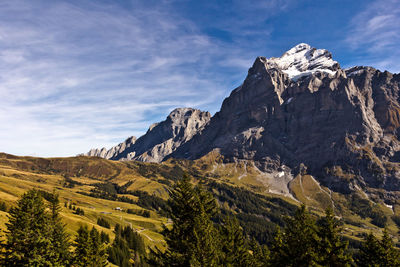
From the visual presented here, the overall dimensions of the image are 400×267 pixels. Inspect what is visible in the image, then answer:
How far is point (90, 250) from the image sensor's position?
147ft

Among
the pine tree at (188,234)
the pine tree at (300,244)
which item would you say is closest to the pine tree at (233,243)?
the pine tree at (300,244)

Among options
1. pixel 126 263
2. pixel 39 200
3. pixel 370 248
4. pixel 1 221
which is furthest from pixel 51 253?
pixel 126 263

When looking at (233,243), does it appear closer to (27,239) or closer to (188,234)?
(188,234)

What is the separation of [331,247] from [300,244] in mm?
2757

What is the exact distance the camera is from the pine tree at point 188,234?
73.2 feet

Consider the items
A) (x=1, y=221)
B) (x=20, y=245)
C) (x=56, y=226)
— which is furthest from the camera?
(x=1, y=221)

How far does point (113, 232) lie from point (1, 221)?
71.8 metres

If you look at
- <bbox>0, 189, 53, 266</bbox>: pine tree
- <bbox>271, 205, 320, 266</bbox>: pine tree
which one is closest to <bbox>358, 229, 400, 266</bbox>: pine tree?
<bbox>271, 205, 320, 266</bbox>: pine tree

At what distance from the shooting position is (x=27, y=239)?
35.6 m

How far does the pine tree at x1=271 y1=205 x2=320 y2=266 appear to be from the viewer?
82.3ft

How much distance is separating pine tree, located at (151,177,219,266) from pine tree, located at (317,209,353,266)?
10.3m

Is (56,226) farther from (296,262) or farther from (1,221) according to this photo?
(1,221)

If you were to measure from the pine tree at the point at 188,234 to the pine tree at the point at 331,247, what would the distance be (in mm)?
10254

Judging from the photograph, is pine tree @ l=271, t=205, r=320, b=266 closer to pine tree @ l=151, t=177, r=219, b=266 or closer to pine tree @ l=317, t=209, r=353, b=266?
pine tree @ l=317, t=209, r=353, b=266
